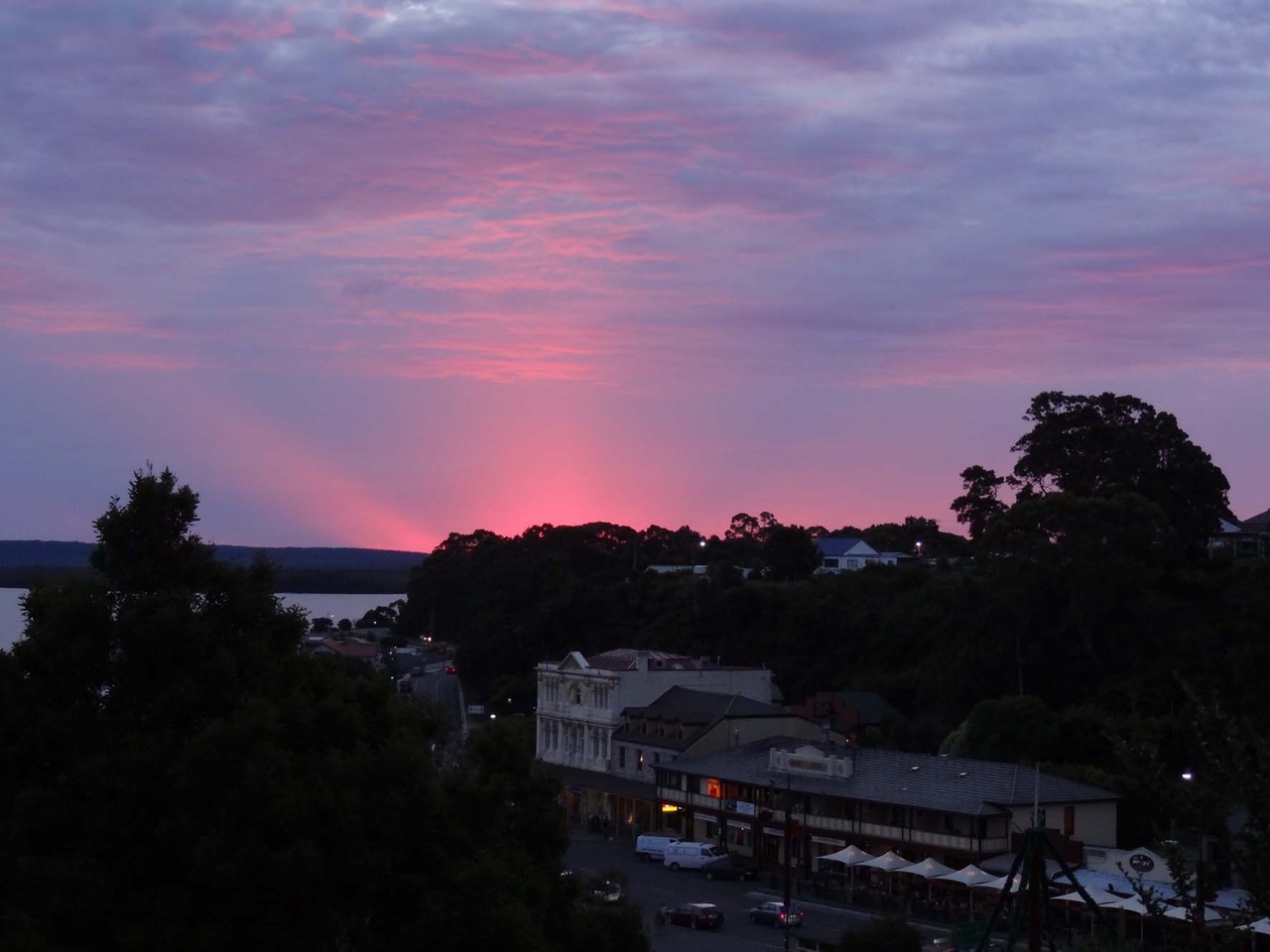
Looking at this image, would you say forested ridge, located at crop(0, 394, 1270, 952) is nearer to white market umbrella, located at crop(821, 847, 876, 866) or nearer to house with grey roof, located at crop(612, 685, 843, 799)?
white market umbrella, located at crop(821, 847, 876, 866)

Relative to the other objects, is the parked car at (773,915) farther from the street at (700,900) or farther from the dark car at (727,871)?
the dark car at (727,871)

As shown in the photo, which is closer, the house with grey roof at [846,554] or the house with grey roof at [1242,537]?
the house with grey roof at [1242,537]

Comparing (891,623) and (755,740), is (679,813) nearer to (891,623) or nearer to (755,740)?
(755,740)

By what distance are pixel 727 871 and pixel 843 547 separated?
8016cm

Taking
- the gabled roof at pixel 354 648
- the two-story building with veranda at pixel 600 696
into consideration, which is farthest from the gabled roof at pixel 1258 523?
the gabled roof at pixel 354 648

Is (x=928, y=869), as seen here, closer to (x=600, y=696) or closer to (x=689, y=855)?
(x=689, y=855)

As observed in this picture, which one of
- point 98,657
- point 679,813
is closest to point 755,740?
point 679,813

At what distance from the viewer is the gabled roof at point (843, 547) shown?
12481cm

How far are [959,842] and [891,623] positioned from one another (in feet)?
124

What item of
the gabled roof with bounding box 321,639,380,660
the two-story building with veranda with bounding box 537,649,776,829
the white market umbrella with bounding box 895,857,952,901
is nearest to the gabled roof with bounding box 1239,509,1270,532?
the two-story building with veranda with bounding box 537,649,776,829

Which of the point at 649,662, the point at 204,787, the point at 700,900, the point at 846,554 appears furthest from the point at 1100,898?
the point at 846,554

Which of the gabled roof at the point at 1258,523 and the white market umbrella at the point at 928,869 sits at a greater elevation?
the gabled roof at the point at 1258,523

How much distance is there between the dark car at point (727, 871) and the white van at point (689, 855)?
0.40 metres

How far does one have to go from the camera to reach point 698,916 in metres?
39.8
